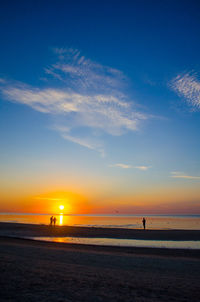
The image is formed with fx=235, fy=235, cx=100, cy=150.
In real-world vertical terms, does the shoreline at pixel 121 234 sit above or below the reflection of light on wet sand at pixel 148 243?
above

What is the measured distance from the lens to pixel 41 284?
9.62 meters

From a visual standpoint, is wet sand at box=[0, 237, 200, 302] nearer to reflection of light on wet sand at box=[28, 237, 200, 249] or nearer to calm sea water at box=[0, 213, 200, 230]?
reflection of light on wet sand at box=[28, 237, 200, 249]

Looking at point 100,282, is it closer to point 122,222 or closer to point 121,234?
point 121,234

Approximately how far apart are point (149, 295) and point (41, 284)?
4.33m

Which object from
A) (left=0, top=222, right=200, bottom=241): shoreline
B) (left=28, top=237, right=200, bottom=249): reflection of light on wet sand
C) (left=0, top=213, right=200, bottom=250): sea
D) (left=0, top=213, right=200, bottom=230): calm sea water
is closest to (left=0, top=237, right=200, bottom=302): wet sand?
(left=28, top=237, right=200, bottom=249): reflection of light on wet sand

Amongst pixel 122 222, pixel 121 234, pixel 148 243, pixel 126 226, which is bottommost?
pixel 148 243

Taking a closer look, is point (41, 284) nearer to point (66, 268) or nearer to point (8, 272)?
point (8, 272)

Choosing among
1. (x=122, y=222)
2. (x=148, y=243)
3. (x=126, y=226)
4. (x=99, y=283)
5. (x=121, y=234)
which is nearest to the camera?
(x=99, y=283)

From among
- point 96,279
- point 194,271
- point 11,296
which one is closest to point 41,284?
point 11,296

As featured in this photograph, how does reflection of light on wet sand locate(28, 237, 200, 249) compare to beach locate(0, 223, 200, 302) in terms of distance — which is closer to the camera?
beach locate(0, 223, 200, 302)

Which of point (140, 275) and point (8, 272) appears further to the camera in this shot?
point (140, 275)

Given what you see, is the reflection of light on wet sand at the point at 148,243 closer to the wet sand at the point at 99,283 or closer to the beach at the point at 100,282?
the beach at the point at 100,282

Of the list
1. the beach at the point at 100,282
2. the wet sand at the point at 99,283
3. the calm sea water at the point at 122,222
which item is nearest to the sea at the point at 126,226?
the calm sea water at the point at 122,222

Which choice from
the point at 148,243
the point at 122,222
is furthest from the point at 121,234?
the point at 122,222
